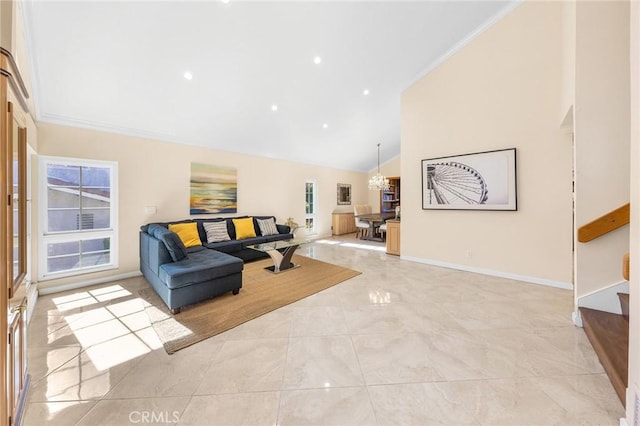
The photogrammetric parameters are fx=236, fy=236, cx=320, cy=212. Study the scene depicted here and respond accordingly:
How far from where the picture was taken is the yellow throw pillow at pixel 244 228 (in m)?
5.02

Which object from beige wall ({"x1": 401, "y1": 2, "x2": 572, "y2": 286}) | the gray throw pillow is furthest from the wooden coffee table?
beige wall ({"x1": 401, "y1": 2, "x2": 572, "y2": 286})

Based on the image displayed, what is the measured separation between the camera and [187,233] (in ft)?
13.6

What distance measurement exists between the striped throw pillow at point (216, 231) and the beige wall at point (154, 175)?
1.64 feet

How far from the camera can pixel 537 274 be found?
348cm

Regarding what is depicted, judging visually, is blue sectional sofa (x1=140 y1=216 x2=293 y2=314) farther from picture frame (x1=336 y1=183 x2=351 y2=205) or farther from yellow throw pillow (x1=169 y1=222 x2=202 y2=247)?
picture frame (x1=336 y1=183 x2=351 y2=205)

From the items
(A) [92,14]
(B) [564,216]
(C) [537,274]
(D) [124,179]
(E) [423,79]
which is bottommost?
(C) [537,274]

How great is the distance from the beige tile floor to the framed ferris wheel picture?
1.58 meters

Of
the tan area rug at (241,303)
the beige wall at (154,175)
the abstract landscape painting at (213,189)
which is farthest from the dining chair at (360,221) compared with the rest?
the abstract landscape painting at (213,189)

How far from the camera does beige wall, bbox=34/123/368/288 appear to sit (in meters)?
3.42

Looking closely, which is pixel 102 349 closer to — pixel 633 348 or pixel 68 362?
pixel 68 362

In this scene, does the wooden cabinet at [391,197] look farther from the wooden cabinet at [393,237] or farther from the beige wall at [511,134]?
the beige wall at [511,134]

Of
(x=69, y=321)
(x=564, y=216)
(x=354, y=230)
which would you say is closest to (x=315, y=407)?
(x=69, y=321)

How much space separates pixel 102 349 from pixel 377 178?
628 centimetres

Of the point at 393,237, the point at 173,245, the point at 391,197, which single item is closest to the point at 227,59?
the point at 173,245
